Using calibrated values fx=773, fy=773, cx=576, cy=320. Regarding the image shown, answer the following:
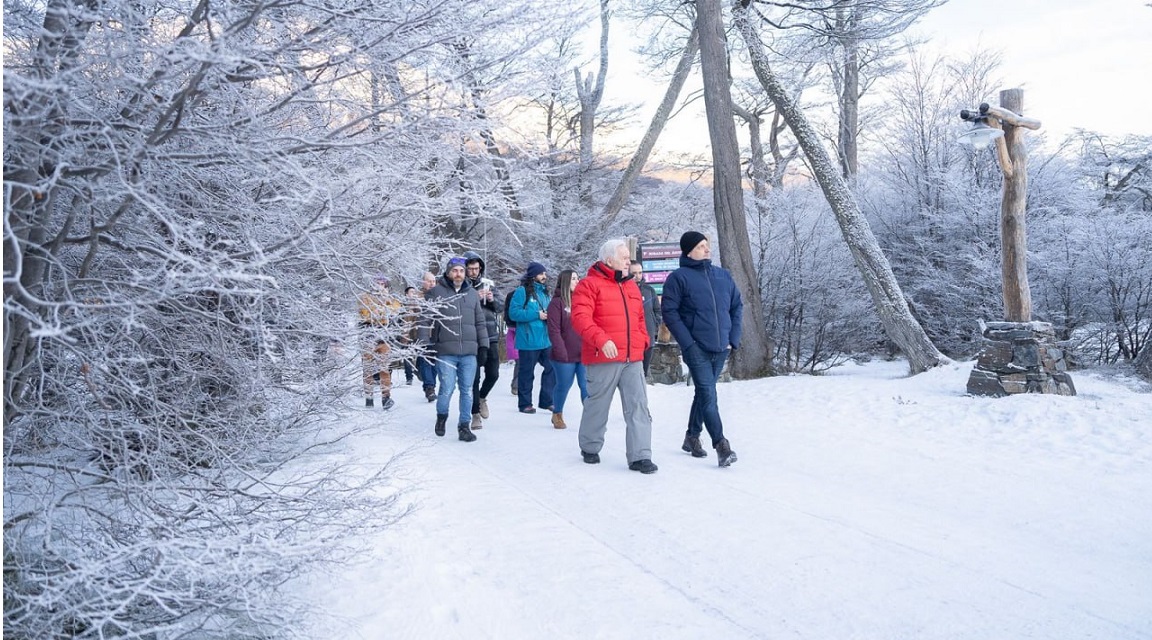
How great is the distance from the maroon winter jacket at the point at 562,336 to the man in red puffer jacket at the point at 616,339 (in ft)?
7.43

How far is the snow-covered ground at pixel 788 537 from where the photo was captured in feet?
11.2

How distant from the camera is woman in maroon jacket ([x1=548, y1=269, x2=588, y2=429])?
8656 mm

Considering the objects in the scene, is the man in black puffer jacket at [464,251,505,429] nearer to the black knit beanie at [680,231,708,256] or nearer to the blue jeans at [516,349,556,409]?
the blue jeans at [516,349,556,409]

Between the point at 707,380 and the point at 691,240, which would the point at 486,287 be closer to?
the point at 691,240

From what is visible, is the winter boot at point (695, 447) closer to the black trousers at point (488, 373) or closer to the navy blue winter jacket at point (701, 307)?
the navy blue winter jacket at point (701, 307)

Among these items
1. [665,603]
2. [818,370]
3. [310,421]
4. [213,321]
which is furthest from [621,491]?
[818,370]

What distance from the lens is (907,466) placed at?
6328 millimetres

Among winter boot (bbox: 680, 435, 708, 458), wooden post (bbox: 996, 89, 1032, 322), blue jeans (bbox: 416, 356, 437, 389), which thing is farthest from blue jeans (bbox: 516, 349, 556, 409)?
wooden post (bbox: 996, 89, 1032, 322)

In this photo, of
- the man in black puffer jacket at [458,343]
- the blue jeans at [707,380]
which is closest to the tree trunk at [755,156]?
the man in black puffer jacket at [458,343]

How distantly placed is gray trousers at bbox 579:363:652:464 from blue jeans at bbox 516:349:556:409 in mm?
3277

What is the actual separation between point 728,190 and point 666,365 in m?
3.21

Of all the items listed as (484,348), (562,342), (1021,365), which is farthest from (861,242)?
(484,348)

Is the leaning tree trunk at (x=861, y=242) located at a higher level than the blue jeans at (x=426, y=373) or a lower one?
higher

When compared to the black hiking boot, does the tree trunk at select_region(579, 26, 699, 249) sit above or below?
above
